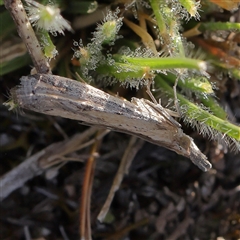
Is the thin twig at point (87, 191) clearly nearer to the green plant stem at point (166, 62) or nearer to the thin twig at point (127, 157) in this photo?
the thin twig at point (127, 157)

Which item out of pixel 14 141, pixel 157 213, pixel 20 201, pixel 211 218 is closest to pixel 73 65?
pixel 14 141

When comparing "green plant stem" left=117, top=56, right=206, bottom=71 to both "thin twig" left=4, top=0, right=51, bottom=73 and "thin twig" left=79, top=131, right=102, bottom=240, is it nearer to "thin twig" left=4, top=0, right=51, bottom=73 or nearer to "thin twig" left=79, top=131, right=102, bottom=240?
"thin twig" left=4, top=0, right=51, bottom=73

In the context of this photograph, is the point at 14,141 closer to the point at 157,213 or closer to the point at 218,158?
the point at 157,213

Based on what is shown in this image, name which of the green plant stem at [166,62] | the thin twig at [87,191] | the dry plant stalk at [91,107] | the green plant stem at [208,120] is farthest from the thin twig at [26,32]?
the thin twig at [87,191]

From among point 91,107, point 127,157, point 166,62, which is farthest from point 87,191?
point 166,62

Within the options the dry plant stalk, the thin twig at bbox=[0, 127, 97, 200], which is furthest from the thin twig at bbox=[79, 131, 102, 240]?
the dry plant stalk

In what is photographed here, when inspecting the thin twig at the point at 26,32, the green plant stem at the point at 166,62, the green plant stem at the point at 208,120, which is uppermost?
the thin twig at the point at 26,32

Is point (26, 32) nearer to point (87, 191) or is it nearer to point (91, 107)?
point (91, 107)
